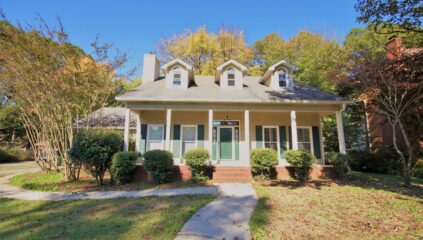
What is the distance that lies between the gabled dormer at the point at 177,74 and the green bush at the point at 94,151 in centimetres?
446

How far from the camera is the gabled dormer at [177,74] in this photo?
1197cm

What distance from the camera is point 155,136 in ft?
38.4

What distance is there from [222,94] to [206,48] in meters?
10.5

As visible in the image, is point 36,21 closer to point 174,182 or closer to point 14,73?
point 14,73

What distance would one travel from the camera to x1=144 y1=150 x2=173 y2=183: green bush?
887 cm

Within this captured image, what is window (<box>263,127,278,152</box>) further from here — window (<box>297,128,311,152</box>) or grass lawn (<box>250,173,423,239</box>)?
grass lawn (<box>250,173,423,239</box>)

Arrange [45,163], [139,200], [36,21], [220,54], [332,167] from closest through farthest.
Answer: [139,200] → [36,21] → [332,167] → [45,163] → [220,54]

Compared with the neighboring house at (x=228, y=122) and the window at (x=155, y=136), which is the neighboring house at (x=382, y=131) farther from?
the window at (x=155, y=136)

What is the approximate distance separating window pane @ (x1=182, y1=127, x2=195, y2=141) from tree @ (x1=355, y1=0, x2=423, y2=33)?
8.61 m

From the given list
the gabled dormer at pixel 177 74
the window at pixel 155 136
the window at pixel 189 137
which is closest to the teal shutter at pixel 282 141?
the window at pixel 189 137

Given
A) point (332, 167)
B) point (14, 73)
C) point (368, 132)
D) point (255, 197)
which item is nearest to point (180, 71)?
point (14, 73)

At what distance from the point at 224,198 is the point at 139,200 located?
2.51 meters

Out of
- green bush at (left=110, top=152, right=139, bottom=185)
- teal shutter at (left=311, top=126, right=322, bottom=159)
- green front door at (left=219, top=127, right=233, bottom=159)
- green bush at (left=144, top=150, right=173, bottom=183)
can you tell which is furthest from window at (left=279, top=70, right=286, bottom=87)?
green bush at (left=110, top=152, right=139, bottom=185)

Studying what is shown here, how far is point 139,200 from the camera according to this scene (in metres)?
6.38
